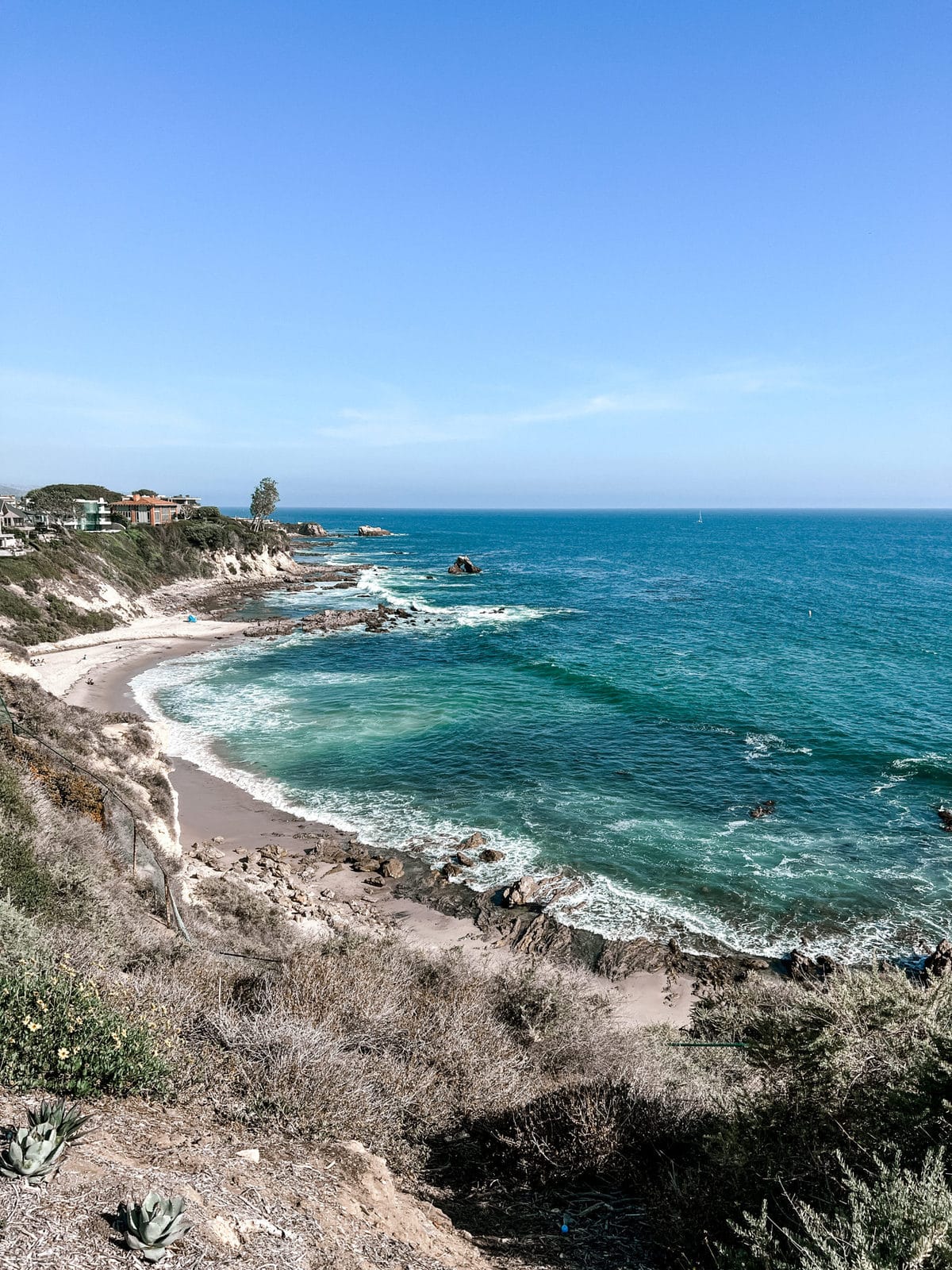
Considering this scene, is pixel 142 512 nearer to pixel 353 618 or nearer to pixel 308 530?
pixel 353 618

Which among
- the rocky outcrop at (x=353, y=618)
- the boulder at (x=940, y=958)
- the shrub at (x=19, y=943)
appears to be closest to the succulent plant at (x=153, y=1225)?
the shrub at (x=19, y=943)

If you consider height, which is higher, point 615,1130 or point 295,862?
point 615,1130

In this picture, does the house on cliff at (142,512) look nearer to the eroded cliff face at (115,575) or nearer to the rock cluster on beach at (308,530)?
the eroded cliff face at (115,575)

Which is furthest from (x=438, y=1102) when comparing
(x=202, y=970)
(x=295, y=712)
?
(x=295, y=712)

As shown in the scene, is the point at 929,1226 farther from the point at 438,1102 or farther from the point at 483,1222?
the point at 438,1102

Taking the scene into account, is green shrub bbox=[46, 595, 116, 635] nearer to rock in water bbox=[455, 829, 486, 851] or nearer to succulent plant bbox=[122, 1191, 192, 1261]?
rock in water bbox=[455, 829, 486, 851]

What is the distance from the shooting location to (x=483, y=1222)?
700cm

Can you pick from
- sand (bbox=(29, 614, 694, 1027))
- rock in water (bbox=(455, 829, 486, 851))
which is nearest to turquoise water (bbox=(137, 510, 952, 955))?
rock in water (bbox=(455, 829, 486, 851))

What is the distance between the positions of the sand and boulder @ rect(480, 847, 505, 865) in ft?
10.3

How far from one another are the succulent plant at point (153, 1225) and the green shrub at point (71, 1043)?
201 cm

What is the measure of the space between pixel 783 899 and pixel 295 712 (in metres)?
25.8

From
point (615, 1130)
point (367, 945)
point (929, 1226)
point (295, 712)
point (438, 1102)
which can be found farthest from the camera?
point (295, 712)

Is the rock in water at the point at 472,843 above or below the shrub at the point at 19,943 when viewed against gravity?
below

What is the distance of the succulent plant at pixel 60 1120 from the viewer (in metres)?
5.85
